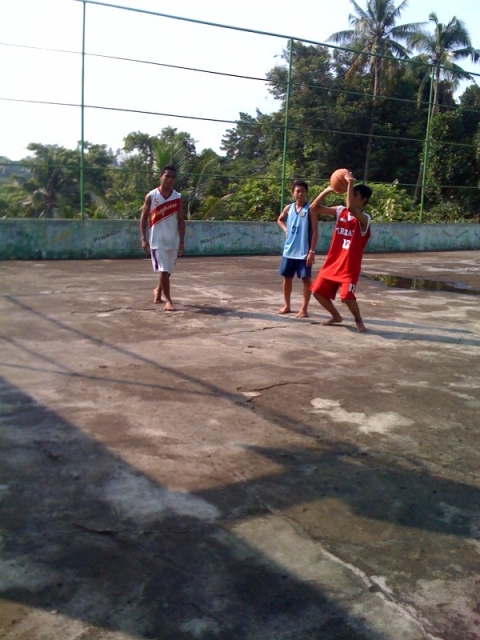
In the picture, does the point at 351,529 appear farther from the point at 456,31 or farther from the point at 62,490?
the point at 456,31

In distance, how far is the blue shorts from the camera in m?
7.14

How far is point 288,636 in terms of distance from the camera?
207 centimetres

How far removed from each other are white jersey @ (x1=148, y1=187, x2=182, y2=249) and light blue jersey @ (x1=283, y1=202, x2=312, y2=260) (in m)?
1.23

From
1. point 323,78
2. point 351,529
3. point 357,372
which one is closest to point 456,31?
point 323,78

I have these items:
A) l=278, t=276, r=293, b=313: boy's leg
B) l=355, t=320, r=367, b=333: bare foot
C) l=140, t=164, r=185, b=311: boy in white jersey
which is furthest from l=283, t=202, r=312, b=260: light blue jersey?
l=140, t=164, r=185, b=311: boy in white jersey

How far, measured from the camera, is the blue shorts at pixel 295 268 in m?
7.14

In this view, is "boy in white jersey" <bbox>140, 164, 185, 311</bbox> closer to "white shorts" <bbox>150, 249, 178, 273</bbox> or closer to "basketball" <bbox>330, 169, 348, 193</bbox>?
"white shorts" <bbox>150, 249, 178, 273</bbox>

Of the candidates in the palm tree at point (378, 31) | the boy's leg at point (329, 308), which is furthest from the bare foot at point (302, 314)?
the palm tree at point (378, 31)

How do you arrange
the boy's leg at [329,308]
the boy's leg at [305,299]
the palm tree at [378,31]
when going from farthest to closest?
1. the palm tree at [378,31]
2. the boy's leg at [305,299]
3. the boy's leg at [329,308]

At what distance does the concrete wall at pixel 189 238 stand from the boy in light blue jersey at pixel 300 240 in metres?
6.28

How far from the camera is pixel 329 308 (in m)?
6.75

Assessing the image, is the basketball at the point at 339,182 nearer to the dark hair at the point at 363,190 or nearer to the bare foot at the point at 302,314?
the dark hair at the point at 363,190

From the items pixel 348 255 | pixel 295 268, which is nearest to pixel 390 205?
pixel 295 268

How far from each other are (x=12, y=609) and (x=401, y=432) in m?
2.35
